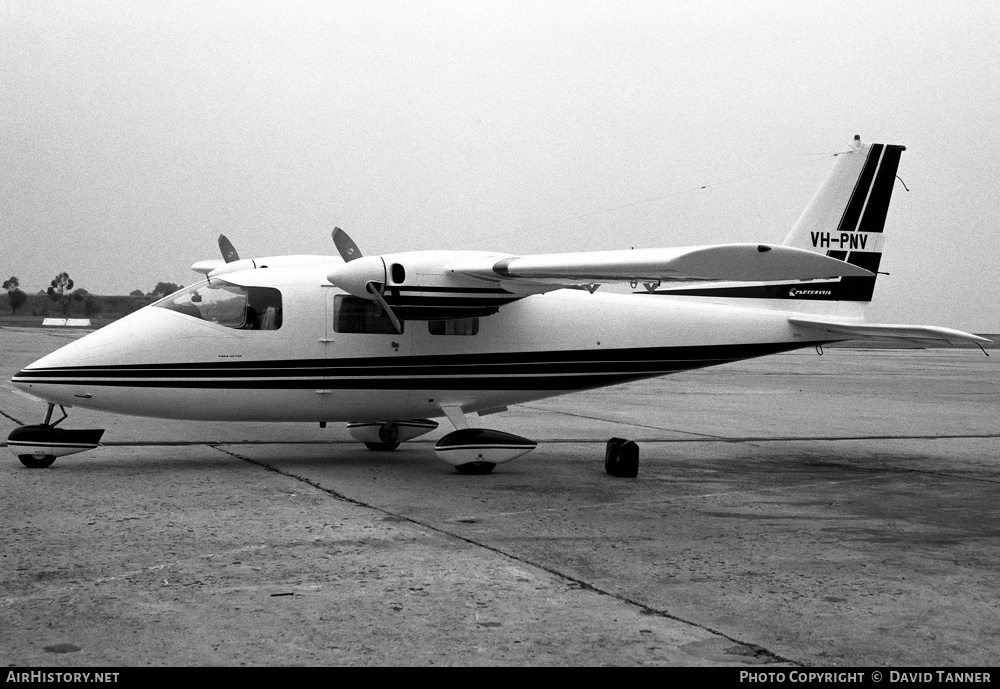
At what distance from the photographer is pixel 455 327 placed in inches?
498

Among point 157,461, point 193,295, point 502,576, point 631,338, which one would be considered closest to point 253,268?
point 193,295

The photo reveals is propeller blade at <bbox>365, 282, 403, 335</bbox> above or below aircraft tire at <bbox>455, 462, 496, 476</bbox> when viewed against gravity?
above

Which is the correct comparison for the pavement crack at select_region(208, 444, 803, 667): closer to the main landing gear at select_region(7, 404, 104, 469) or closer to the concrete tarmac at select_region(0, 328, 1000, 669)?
the concrete tarmac at select_region(0, 328, 1000, 669)

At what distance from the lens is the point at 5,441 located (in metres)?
13.7

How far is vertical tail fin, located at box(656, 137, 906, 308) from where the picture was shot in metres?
14.4

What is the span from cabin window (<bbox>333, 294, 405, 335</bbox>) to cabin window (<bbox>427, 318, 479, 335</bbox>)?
1.45ft

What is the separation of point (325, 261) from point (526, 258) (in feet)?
12.0

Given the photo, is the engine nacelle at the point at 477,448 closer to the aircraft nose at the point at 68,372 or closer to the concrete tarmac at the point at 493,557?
the concrete tarmac at the point at 493,557

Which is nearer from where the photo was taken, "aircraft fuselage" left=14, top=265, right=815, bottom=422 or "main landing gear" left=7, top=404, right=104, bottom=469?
"main landing gear" left=7, top=404, right=104, bottom=469

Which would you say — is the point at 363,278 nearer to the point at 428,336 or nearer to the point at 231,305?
the point at 428,336

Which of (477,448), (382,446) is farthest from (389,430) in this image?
(477,448)

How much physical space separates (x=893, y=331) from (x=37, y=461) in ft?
35.5

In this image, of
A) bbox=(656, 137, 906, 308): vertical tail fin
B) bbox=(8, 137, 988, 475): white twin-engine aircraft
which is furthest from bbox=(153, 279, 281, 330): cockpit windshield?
bbox=(656, 137, 906, 308): vertical tail fin

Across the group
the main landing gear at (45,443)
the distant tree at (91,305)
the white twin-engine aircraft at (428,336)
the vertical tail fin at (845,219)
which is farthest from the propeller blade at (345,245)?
the distant tree at (91,305)
